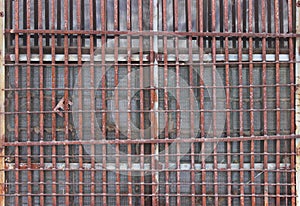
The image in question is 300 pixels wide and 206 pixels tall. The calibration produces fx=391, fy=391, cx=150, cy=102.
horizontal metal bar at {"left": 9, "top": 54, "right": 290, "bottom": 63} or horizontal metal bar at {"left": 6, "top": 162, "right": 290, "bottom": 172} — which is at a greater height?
horizontal metal bar at {"left": 9, "top": 54, "right": 290, "bottom": 63}

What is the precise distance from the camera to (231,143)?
273 centimetres

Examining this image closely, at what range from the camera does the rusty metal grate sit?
2.67 m

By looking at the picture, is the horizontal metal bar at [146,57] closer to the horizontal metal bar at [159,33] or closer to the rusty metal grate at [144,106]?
the rusty metal grate at [144,106]

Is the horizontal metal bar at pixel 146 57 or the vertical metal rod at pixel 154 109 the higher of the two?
the horizontal metal bar at pixel 146 57

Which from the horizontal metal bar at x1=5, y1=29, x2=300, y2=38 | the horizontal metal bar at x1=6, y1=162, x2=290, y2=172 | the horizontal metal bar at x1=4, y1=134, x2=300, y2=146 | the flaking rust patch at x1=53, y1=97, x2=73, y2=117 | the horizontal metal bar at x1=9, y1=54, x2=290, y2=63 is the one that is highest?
the horizontal metal bar at x1=5, y1=29, x2=300, y2=38

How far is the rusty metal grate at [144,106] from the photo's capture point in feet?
8.77

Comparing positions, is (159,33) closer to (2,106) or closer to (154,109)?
(154,109)

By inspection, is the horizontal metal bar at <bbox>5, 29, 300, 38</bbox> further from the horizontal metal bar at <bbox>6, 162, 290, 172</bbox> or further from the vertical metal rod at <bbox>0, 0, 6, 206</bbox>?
the horizontal metal bar at <bbox>6, 162, 290, 172</bbox>

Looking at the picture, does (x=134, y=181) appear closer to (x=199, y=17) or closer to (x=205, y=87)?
(x=205, y=87)

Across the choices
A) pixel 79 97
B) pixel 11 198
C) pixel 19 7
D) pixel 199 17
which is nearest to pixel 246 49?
pixel 199 17

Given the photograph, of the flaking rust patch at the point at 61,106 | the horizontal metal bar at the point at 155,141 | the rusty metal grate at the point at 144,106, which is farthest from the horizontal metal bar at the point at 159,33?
the horizontal metal bar at the point at 155,141

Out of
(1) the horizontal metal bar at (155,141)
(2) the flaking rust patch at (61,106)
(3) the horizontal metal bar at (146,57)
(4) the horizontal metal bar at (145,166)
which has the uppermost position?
(3) the horizontal metal bar at (146,57)

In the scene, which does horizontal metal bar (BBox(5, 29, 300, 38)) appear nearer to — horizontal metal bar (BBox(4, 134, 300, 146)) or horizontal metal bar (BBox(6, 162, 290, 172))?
horizontal metal bar (BBox(4, 134, 300, 146))

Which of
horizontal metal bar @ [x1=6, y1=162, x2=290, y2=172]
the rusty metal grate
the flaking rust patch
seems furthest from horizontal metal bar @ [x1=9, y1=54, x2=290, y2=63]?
horizontal metal bar @ [x1=6, y1=162, x2=290, y2=172]
